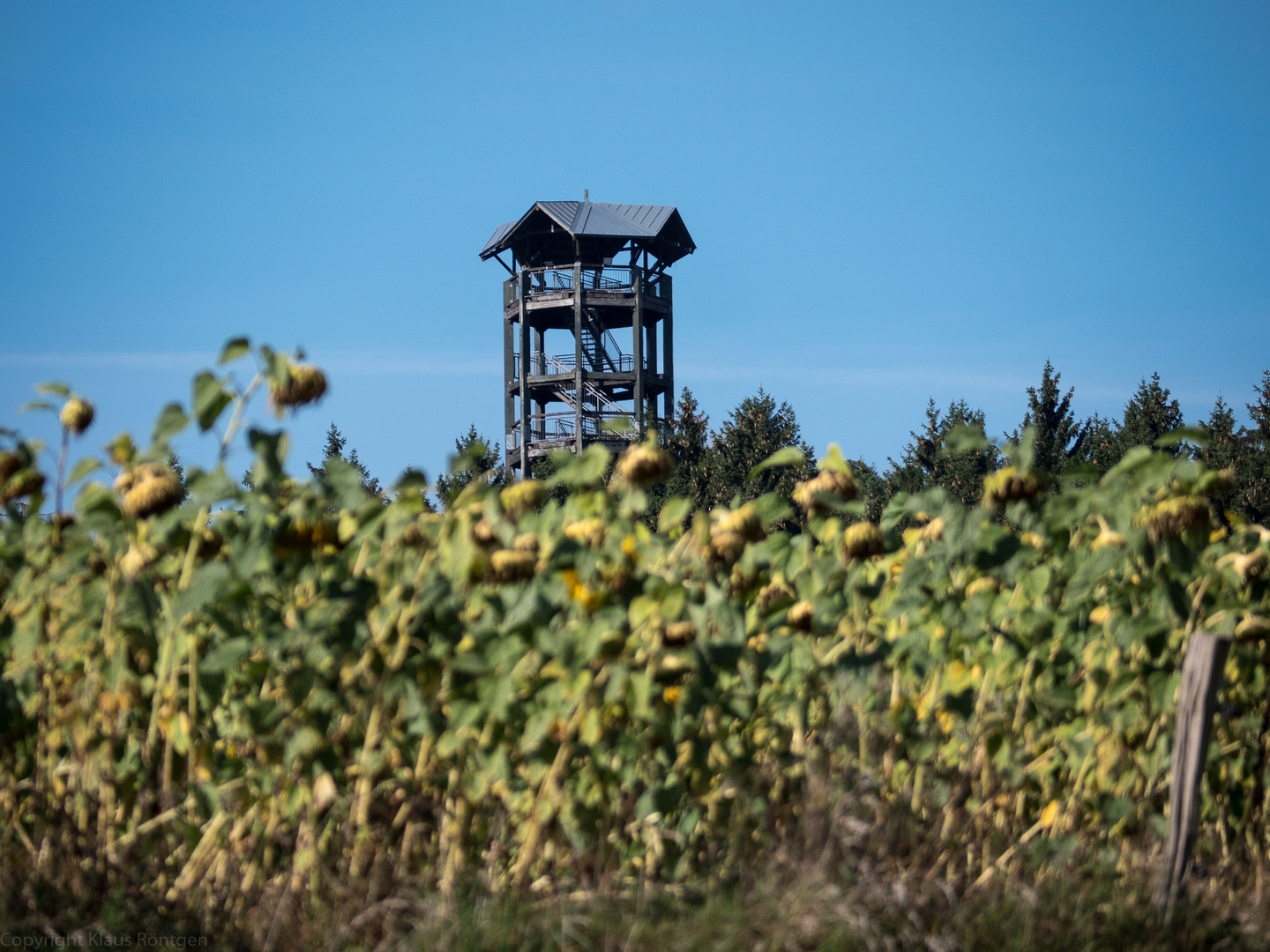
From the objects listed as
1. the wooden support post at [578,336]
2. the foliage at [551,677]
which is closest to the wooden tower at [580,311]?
the wooden support post at [578,336]

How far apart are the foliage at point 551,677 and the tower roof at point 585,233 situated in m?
31.2

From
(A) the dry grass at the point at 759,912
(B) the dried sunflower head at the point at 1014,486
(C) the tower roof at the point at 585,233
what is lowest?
(A) the dry grass at the point at 759,912

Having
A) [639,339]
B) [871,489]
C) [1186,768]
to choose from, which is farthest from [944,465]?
[1186,768]

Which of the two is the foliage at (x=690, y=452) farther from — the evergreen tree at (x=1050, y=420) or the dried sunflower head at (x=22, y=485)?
the dried sunflower head at (x=22, y=485)

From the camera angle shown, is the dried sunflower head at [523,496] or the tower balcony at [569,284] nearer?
the dried sunflower head at [523,496]

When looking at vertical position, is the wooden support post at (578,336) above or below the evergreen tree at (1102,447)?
above

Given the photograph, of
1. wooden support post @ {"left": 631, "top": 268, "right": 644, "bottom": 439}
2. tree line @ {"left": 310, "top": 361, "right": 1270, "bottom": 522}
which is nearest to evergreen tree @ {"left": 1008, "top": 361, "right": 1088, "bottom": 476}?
tree line @ {"left": 310, "top": 361, "right": 1270, "bottom": 522}

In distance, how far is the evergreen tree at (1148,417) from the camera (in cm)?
2164

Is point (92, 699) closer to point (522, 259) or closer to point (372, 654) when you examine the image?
point (372, 654)

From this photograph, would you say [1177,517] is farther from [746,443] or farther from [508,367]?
[508,367]

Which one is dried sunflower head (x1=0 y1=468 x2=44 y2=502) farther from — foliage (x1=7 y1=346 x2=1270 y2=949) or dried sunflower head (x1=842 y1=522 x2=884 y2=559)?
dried sunflower head (x1=842 y1=522 x2=884 y2=559)

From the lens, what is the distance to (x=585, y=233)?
3319cm

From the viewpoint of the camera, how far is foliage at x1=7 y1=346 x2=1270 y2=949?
2154 mm

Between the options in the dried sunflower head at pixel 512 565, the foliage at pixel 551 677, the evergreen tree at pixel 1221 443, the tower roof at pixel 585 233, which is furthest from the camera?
the tower roof at pixel 585 233
